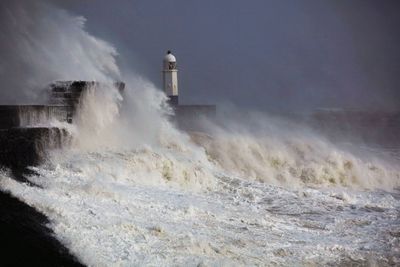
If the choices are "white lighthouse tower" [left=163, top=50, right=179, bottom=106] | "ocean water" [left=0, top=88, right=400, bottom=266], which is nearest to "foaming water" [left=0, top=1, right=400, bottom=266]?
"ocean water" [left=0, top=88, right=400, bottom=266]

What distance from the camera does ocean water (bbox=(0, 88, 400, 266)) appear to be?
6605 millimetres

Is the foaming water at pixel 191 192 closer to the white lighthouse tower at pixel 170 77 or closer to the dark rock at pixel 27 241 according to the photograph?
the dark rock at pixel 27 241

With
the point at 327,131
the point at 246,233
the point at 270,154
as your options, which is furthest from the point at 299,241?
the point at 327,131

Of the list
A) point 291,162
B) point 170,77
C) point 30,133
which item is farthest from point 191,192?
point 170,77

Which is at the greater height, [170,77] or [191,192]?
[170,77]

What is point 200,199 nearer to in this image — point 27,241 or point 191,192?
point 191,192

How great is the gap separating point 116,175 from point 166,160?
1.87m

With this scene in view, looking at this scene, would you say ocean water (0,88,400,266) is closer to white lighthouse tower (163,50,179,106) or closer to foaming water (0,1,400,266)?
foaming water (0,1,400,266)

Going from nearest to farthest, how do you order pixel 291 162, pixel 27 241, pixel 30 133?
pixel 27 241
pixel 30 133
pixel 291 162

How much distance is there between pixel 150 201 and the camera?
8.73 m

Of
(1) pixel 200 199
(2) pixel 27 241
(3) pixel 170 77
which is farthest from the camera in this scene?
(3) pixel 170 77

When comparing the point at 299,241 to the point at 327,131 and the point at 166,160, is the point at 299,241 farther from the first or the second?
the point at 327,131

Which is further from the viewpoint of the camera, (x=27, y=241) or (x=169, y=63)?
(x=169, y=63)

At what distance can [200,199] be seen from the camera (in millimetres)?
9758
